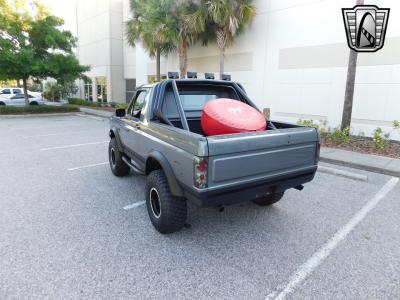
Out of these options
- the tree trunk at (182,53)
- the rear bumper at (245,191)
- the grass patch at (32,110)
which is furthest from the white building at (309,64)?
the grass patch at (32,110)

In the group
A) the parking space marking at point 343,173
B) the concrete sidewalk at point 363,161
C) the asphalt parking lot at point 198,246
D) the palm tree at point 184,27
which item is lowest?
the asphalt parking lot at point 198,246

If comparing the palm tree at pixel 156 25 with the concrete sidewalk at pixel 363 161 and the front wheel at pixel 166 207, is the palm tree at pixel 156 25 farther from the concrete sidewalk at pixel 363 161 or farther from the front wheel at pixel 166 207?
the front wheel at pixel 166 207

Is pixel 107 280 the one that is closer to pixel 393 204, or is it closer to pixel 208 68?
pixel 393 204

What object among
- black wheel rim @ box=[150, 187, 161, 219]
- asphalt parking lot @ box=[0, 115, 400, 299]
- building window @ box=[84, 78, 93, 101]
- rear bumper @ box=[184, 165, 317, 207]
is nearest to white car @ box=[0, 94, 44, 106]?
building window @ box=[84, 78, 93, 101]

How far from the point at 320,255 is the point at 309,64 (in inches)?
385

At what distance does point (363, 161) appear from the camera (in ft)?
22.9

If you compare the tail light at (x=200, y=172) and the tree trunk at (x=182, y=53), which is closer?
the tail light at (x=200, y=172)

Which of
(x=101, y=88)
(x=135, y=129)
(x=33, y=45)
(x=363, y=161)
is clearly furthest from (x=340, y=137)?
(x=101, y=88)

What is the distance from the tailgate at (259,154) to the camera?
2691mm

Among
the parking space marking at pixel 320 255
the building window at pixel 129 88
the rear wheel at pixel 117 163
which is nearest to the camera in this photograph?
the parking space marking at pixel 320 255

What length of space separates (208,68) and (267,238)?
13.4m

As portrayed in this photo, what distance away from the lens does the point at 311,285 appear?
2.57 metres

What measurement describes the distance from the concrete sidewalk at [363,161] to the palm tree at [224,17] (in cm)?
722

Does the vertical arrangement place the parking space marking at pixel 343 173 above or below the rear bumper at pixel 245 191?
below
